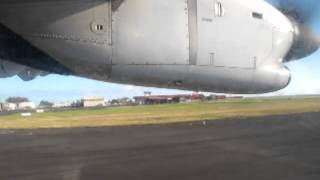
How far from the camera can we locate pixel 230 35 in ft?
13.9

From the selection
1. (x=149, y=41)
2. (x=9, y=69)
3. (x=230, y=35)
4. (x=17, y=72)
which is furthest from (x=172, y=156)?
(x=149, y=41)

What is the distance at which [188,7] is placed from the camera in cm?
411

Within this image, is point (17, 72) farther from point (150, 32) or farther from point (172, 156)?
point (172, 156)

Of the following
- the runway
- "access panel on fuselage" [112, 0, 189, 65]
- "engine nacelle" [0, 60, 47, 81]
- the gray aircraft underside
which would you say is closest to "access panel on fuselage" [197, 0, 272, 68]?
the gray aircraft underside

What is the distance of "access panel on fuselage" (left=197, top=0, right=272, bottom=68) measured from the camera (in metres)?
4.15

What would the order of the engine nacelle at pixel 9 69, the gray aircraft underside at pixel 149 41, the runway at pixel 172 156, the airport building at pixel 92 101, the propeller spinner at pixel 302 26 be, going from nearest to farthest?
the gray aircraft underside at pixel 149 41 < the propeller spinner at pixel 302 26 < the airport building at pixel 92 101 < the engine nacelle at pixel 9 69 < the runway at pixel 172 156

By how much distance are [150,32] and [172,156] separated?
1109cm

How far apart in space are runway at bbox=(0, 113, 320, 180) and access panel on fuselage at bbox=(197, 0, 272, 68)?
6.48 metres

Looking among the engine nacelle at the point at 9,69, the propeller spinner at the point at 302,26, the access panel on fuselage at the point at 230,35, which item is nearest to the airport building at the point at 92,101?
the engine nacelle at the point at 9,69

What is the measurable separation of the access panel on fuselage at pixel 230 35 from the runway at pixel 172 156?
21.3ft

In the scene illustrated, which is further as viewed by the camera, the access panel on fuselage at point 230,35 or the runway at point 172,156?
the runway at point 172,156

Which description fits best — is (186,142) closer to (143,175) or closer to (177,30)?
(143,175)

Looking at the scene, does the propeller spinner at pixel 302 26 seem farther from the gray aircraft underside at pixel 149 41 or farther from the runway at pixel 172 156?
the runway at pixel 172 156

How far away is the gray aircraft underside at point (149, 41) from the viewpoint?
3873 millimetres
